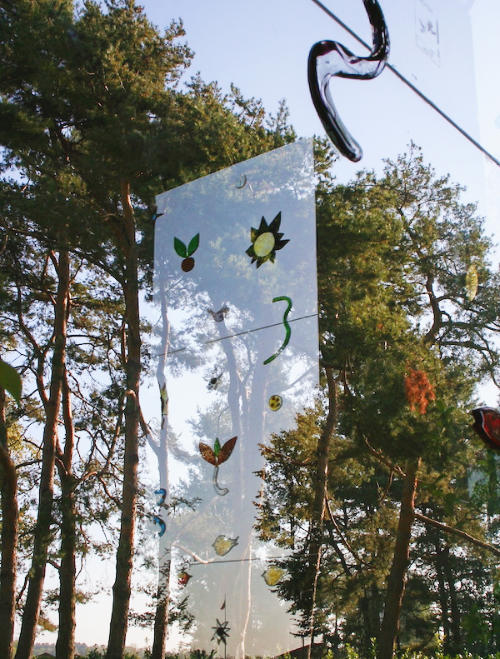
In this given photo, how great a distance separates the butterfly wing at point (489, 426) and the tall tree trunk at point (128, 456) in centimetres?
379

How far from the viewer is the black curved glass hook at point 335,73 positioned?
1.12 meters

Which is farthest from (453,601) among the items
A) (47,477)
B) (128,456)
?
(47,477)

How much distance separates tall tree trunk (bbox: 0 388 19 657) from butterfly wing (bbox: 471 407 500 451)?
430 centimetres

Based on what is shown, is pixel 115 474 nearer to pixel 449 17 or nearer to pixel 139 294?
pixel 139 294

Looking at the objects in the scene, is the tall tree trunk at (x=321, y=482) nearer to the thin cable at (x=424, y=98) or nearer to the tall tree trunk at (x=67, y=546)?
the tall tree trunk at (x=67, y=546)

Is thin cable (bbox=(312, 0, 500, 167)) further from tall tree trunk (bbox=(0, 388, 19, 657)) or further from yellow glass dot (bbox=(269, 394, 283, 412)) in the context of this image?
tall tree trunk (bbox=(0, 388, 19, 657))

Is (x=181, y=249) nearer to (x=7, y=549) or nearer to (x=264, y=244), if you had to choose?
(x=264, y=244)

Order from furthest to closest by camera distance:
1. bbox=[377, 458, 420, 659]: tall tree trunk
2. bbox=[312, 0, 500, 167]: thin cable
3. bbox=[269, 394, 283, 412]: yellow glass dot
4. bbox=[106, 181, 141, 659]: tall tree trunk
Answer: bbox=[377, 458, 420, 659]: tall tree trunk → bbox=[106, 181, 141, 659]: tall tree trunk → bbox=[269, 394, 283, 412]: yellow glass dot → bbox=[312, 0, 500, 167]: thin cable

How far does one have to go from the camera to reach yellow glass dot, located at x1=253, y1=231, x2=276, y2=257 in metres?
3.14

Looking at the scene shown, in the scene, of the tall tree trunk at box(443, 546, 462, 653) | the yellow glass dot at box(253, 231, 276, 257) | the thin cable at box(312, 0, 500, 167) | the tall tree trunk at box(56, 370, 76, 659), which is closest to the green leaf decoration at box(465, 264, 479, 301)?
the yellow glass dot at box(253, 231, 276, 257)

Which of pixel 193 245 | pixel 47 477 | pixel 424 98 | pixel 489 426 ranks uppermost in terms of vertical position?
pixel 193 245

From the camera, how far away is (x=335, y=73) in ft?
3.85

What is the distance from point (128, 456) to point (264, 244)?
7.82ft

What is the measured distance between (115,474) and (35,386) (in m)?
1.14
